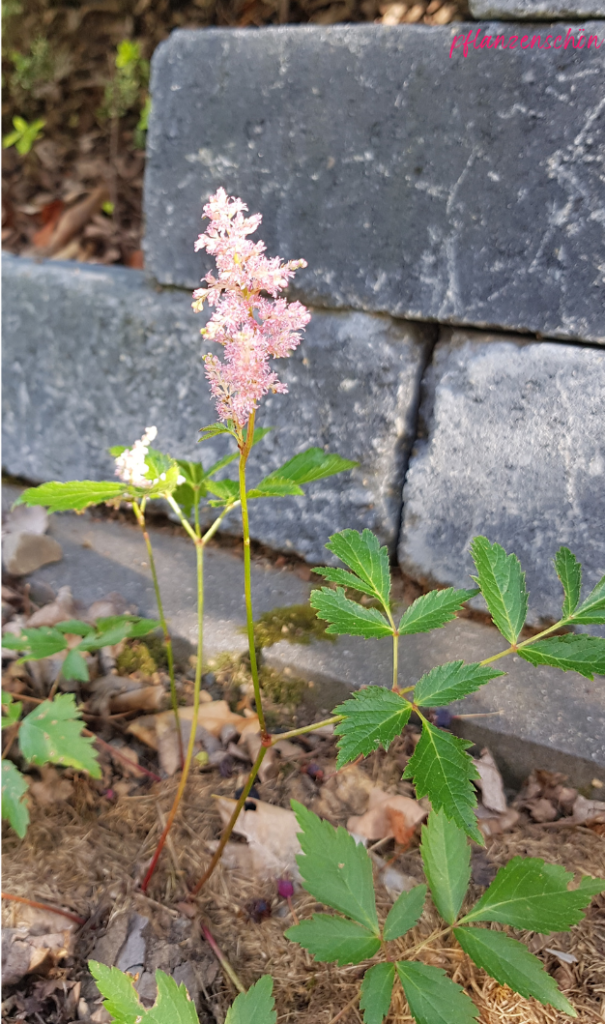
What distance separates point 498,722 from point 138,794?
29.8 inches

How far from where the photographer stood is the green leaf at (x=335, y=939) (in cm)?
88

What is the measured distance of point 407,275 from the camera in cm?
167

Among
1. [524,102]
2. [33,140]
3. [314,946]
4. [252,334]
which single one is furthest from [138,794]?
[33,140]

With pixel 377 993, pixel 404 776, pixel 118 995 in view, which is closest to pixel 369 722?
pixel 404 776

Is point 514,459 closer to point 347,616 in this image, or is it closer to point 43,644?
point 347,616

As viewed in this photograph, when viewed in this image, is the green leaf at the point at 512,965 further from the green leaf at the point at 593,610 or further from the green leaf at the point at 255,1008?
the green leaf at the point at 593,610

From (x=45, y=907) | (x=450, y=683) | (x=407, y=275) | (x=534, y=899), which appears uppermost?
(x=407, y=275)

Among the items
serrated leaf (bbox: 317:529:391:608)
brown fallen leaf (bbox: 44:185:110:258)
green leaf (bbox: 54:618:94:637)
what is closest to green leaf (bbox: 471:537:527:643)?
serrated leaf (bbox: 317:529:391:608)

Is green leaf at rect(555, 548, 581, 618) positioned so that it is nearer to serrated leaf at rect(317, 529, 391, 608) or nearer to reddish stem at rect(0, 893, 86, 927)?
serrated leaf at rect(317, 529, 391, 608)

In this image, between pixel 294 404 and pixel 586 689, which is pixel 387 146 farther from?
pixel 586 689

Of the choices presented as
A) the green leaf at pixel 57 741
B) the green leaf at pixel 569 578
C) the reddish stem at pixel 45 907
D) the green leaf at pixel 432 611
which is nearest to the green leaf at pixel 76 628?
the green leaf at pixel 57 741

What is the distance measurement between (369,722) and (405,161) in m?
1.27

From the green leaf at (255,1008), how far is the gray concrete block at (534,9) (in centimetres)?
175

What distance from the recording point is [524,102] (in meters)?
1.48
